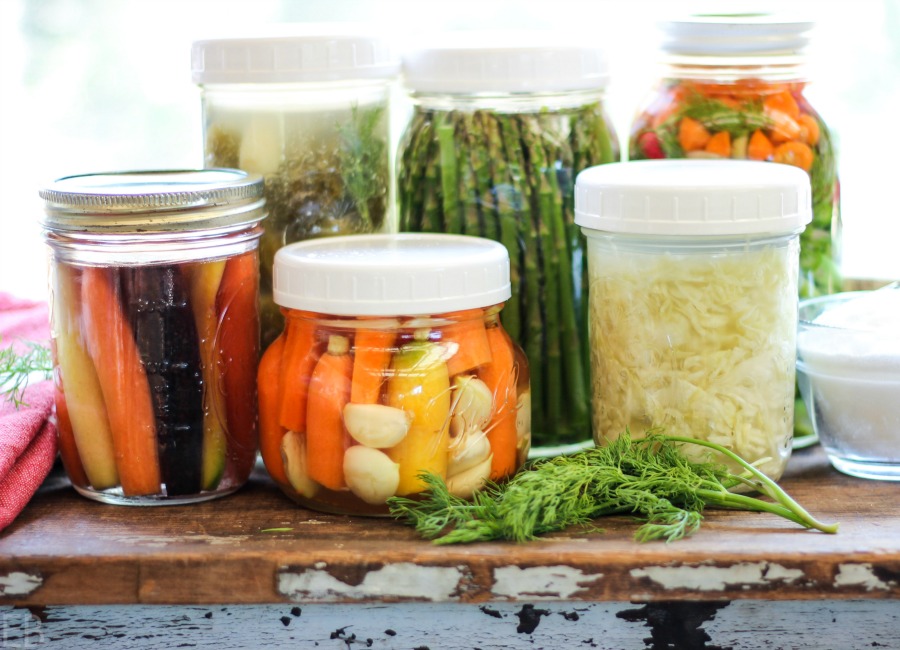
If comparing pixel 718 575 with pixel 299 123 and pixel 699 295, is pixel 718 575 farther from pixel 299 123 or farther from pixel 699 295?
pixel 299 123

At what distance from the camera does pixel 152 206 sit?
877 millimetres

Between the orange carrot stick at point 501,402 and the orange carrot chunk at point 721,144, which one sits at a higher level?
the orange carrot chunk at point 721,144

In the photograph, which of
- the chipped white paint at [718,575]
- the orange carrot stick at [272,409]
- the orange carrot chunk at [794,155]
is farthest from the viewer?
the orange carrot chunk at [794,155]

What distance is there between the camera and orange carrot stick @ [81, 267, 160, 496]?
2.94 feet

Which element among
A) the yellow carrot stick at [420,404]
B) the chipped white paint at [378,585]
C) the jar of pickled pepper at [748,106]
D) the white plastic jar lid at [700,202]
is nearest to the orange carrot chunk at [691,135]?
the jar of pickled pepper at [748,106]

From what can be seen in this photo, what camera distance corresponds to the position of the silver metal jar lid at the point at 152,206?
876mm

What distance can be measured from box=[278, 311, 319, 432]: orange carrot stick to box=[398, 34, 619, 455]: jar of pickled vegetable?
0.21 m

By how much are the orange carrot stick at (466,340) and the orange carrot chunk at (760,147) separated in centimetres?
34

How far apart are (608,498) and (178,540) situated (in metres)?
0.36

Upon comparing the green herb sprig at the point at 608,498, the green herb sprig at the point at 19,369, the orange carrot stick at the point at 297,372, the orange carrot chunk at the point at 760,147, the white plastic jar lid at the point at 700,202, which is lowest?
the green herb sprig at the point at 608,498

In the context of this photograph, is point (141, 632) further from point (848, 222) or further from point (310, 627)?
point (848, 222)

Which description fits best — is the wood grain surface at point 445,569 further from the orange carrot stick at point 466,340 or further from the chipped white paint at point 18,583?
the orange carrot stick at point 466,340

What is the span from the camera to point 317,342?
2.96 ft

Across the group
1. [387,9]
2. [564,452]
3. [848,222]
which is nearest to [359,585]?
[564,452]
